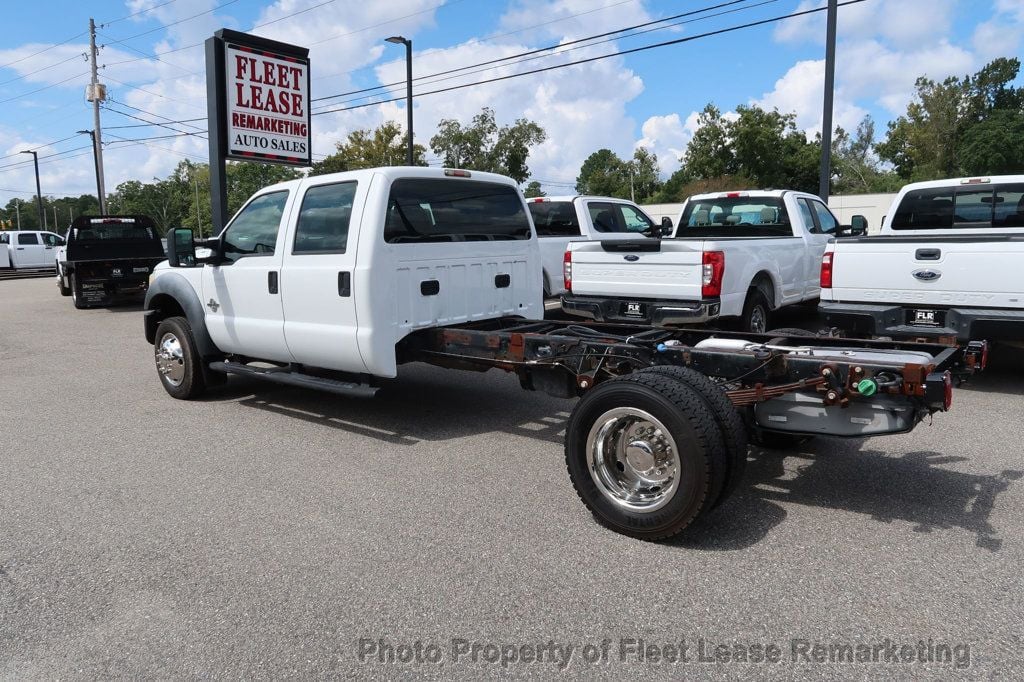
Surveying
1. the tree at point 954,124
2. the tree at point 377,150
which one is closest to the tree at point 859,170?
the tree at point 954,124

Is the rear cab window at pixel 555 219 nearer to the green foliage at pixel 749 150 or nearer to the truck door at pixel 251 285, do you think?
the truck door at pixel 251 285

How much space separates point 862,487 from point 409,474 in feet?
9.55

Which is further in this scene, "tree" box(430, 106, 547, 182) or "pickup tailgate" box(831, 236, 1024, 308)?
"tree" box(430, 106, 547, 182)

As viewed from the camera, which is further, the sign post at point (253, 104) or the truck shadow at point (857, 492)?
the sign post at point (253, 104)

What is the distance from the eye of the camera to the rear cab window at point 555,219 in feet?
Answer: 40.0

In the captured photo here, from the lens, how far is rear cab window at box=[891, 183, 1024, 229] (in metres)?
8.66

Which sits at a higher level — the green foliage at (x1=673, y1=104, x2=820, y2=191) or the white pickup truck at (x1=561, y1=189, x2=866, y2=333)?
the green foliage at (x1=673, y1=104, x2=820, y2=191)

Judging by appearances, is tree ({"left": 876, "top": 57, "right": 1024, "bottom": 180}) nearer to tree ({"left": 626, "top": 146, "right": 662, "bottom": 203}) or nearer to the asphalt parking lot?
tree ({"left": 626, "top": 146, "right": 662, "bottom": 203})

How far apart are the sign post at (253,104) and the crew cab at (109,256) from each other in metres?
5.79

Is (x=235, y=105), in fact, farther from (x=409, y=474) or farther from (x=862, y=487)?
(x=862, y=487)

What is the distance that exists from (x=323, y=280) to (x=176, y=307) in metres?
2.85

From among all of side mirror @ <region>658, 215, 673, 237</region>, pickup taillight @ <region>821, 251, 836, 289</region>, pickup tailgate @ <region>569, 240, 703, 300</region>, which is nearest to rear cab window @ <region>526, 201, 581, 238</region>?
side mirror @ <region>658, 215, 673, 237</region>

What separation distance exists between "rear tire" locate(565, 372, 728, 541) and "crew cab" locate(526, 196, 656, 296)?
7.86 metres

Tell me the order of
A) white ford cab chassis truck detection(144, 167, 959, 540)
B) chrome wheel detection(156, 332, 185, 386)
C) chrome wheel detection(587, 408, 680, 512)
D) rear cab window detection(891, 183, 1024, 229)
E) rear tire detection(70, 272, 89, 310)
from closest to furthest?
white ford cab chassis truck detection(144, 167, 959, 540)
chrome wheel detection(587, 408, 680, 512)
chrome wheel detection(156, 332, 185, 386)
rear cab window detection(891, 183, 1024, 229)
rear tire detection(70, 272, 89, 310)
